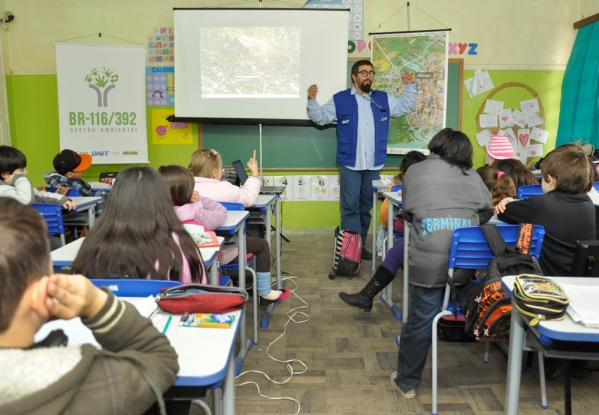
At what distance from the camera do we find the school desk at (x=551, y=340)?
112 centimetres

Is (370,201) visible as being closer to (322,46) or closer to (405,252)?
(322,46)

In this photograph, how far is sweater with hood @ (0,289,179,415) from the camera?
72cm

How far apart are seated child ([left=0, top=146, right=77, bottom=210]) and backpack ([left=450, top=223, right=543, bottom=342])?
2571mm

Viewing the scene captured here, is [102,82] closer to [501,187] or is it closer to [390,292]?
[390,292]

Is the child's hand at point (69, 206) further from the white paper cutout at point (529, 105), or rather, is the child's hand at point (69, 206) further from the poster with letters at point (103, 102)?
the white paper cutout at point (529, 105)

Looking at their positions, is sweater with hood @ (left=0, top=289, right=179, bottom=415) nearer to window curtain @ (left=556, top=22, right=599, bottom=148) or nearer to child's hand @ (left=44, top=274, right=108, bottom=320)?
child's hand @ (left=44, top=274, right=108, bottom=320)

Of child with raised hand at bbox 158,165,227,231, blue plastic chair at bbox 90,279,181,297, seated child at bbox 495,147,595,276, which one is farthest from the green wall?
blue plastic chair at bbox 90,279,181,297

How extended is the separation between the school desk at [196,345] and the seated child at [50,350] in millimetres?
93

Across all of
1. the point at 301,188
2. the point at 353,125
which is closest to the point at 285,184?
the point at 301,188

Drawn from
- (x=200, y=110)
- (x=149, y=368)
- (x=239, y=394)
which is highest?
(x=200, y=110)

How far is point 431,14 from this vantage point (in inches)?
210

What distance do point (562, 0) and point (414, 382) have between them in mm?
4897

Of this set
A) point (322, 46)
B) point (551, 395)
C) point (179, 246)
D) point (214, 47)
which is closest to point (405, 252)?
point (551, 395)

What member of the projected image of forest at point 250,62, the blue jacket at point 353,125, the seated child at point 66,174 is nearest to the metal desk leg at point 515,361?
the blue jacket at point 353,125
